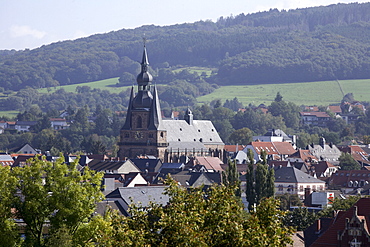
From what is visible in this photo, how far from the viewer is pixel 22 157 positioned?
153m

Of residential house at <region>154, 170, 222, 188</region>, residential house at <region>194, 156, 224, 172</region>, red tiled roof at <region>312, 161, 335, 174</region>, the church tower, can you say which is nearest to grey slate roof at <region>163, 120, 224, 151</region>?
the church tower

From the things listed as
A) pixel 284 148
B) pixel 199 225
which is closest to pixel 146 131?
pixel 284 148

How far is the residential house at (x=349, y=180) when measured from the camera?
118188mm

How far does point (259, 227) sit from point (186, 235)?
276cm

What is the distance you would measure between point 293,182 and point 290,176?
1.48 m

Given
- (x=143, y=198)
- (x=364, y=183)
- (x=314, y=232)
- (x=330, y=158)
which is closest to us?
(x=314, y=232)

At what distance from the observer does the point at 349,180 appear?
122m

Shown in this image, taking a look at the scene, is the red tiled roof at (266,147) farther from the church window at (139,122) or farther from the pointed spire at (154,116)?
the church window at (139,122)

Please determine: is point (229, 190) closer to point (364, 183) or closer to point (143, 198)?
point (143, 198)

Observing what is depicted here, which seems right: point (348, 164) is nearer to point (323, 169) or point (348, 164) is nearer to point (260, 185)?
point (323, 169)

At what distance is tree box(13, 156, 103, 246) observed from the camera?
4516 cm

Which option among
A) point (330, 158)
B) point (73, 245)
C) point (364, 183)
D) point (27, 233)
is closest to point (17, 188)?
point (27, 233)

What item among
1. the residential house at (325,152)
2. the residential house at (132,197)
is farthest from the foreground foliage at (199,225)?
the residential house at (325,152)

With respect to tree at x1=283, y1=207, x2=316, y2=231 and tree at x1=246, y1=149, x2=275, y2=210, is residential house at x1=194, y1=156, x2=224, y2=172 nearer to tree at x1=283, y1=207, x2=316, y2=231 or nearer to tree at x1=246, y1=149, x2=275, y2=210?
tree at x1=246, y1=149, x2=275, y2=210
